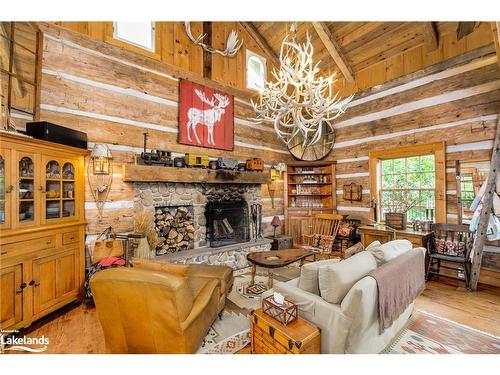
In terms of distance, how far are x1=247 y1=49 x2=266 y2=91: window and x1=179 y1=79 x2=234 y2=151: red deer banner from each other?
87 centimetres

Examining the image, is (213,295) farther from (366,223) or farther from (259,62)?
(259,62)

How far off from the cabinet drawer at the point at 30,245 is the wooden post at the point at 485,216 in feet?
18.7

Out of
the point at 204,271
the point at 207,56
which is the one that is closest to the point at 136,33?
the point at 207,56

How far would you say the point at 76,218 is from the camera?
2963mm

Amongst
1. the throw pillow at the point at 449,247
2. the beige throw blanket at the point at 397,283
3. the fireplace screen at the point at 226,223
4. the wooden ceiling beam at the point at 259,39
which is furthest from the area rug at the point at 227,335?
the wooden ceiling beam at the point at 259,39

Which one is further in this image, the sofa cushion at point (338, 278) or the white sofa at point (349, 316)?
the sofa cushion at point (338, 278)

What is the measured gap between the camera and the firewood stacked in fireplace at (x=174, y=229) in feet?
12.8

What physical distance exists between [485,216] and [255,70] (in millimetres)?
5247

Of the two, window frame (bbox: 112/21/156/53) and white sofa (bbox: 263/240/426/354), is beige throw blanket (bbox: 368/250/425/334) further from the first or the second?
window frame (bbox: 112/21/156/53)

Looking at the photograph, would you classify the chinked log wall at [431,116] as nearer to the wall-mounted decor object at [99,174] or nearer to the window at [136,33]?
the window at [136,33]

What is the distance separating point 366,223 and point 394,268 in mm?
3157

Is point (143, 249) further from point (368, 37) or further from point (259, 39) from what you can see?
point (368, 37)

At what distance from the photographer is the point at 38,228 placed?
247 cm
